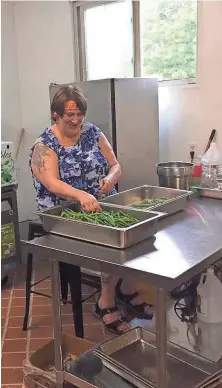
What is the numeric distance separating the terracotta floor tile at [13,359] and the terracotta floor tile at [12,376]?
4cm

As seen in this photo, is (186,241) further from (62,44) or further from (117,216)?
(62,44)

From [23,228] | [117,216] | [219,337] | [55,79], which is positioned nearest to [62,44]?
[55,79]

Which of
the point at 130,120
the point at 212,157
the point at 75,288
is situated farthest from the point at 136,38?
the point at 75,288

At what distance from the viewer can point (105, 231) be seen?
1.55m

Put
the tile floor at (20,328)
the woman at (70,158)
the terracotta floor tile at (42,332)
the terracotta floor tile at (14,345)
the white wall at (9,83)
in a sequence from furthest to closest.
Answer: the white wall at (9,83) → the terracotta floor tile at (42,332) → the terracotta floor tile at (14,345) → the tile floor at (20,328) → the woman at (70,158)

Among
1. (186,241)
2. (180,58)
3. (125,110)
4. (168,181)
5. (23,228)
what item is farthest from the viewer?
(23,228)

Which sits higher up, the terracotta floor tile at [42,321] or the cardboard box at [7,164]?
the cardboard box at [7,164]

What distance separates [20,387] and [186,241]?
113 centimetres

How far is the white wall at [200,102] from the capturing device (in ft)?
9.32

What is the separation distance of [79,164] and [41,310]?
1214mm

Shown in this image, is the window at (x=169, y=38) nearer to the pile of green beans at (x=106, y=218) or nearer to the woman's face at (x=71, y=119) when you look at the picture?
the woman's face at (x=71, y=119)

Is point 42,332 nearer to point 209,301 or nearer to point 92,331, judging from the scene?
point 92,331

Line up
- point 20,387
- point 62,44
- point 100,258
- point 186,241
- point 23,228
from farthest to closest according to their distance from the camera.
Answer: point 23,228, point 62,44, point 20,387, point 186,241, point 100,258

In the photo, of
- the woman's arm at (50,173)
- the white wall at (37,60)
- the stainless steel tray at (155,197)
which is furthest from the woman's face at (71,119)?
the white wall at (37,60)
